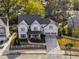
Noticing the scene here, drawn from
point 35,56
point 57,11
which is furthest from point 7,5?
point 35,56

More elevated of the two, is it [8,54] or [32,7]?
[32,7]

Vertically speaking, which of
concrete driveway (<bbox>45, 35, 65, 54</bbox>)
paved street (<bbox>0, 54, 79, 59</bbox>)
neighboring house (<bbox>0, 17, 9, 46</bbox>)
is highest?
neighboring house (<bbox>0, 17, 9, 46</bbox>)

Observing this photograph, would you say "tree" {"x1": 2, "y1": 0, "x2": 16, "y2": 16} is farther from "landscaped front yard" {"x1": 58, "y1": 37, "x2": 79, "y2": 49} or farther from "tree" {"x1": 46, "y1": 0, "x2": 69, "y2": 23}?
"landscaped front yard" {"x1": 58, "y1": 37, "x2": 79, "y2": 49}

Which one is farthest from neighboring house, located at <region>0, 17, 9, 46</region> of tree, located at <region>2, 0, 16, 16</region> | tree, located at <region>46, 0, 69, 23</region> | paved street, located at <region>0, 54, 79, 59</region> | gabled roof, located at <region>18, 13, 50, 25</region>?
tree, located at <region>46, 0, 69, 23</region>

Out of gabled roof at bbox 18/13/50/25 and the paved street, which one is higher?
gabled roof at bbox 18/13/50/25

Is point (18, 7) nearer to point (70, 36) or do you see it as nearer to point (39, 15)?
point (39, 15)

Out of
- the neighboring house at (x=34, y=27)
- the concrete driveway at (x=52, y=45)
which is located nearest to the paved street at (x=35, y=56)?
the concrete driveway at (x=52, y=45)

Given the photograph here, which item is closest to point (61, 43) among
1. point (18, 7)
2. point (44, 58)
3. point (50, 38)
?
point (50, 38)

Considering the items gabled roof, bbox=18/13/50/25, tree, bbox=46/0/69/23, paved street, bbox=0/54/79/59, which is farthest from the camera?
tree, bbox=46/0/69/23
